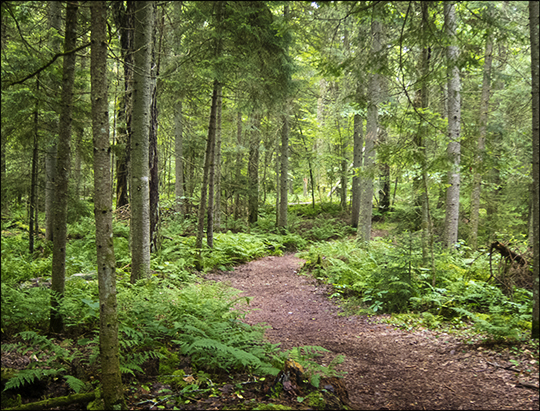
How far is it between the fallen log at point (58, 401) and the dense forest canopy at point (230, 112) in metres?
0.21

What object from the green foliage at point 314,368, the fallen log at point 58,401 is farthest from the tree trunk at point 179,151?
the fallen log at point 58,401

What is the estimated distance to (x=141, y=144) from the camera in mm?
6762

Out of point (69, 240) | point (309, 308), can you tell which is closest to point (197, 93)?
point (69, 240)

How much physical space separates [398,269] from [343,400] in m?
4.08

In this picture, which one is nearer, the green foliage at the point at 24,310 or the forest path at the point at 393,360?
the forest path at the point at 393,360

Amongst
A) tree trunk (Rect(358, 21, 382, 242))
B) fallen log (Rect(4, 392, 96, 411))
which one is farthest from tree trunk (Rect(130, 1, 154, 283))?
tree trunk (Rect(358, 21, 382, 242))

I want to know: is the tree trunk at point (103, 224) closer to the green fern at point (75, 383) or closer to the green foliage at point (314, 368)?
the green fern at point (75, 383)

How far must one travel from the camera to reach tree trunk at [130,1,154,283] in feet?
21.9

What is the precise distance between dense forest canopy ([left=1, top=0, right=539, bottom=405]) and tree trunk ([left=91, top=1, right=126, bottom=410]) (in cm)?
2

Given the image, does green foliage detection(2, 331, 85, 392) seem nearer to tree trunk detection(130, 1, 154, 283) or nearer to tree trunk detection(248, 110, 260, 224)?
tree trunk detection(130, 1, 154, 283)

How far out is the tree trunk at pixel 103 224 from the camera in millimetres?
3180

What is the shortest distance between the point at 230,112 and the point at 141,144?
1330cm

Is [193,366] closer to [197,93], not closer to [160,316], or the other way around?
[160,316]

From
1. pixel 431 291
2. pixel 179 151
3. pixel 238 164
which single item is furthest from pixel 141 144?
pixel 238 164
